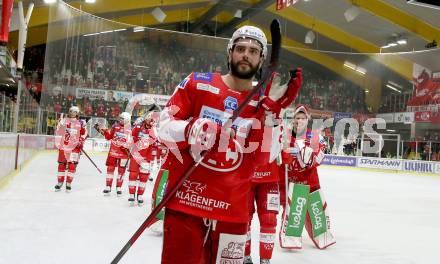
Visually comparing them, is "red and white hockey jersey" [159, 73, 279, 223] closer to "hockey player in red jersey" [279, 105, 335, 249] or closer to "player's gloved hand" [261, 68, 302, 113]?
"player's gloved hand" [261, 68, 302, 113]

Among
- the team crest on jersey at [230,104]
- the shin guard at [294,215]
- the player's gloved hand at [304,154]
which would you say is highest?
the team crest on jersey at [230,104]

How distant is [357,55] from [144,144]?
14.2 meters

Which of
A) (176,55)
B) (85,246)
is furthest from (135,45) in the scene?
(85,246)

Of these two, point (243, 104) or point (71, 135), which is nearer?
point (243, 104)

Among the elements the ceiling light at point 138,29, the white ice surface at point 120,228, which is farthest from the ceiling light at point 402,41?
the white ice surface at point 120,228

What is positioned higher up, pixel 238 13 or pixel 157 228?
pixel 238 13

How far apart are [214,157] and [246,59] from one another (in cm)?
47

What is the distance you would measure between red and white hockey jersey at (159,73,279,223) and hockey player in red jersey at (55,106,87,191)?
5.41 metres

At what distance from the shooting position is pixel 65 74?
13.8m

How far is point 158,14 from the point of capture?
1816 cm

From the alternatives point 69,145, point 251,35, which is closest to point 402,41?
point 69,145

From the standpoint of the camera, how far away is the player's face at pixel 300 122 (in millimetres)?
3768

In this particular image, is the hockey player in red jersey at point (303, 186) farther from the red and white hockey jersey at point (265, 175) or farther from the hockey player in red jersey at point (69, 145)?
the hockey player in red jersey at point (69, 145)

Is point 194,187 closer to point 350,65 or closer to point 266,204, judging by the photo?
point 266,204
